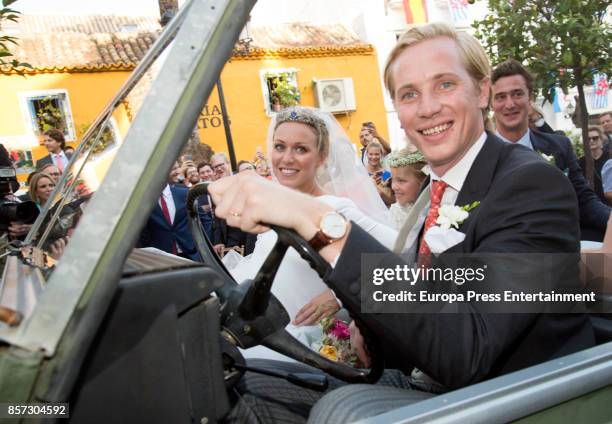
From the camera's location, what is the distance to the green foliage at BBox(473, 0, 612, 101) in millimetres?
2189

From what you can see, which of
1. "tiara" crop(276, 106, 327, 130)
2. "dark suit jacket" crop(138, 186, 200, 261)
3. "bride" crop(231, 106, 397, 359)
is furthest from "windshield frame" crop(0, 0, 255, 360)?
"dark suit jacket" crop(138, 186, 200, 261)

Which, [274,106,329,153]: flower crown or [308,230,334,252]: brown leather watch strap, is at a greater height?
[274,106,329,153]: flower crown

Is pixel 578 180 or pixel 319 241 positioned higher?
pixel 319 241

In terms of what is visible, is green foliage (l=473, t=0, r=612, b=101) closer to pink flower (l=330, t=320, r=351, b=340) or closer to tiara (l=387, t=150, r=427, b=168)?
tiara (l=387, t=150, r=427, b=168)

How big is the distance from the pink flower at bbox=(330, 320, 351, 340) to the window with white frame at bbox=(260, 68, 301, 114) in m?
18.4

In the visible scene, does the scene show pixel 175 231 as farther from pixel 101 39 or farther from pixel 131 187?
pixel 101 39

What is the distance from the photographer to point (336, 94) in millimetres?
20688

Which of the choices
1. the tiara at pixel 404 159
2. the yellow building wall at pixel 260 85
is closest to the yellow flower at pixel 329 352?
A: the tiara at pixel 404 159

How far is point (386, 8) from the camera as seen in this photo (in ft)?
64.2

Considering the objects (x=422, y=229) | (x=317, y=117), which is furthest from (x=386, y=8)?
(x=422, y=229)

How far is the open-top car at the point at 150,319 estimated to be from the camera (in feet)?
2.15

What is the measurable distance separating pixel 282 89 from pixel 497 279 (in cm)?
1989

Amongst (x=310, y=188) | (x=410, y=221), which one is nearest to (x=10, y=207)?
(x=310, y=188)

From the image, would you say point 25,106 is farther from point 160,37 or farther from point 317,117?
point 160,37
